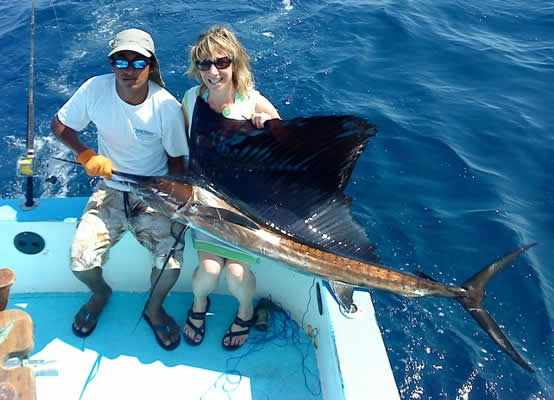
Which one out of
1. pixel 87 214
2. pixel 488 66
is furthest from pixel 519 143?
pixel 87 214

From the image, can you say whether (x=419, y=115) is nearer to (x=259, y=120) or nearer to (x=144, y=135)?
(x=259, y=120)

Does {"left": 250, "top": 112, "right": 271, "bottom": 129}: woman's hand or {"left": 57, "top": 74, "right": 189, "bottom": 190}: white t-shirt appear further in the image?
{"left": 57, "top": 74, "right": 189, "bottom": 190}: white t-shirt

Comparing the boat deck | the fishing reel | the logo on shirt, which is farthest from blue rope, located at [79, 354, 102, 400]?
the logo on shirt

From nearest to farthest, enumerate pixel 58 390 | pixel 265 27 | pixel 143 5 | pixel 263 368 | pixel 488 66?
pixel 58 390 → pixel 263 368 → pixel 488 66 → pixel 265 27 → pixel 143 5

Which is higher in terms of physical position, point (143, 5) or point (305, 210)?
point (305, 210)

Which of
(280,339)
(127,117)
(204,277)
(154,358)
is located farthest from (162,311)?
(127,117)

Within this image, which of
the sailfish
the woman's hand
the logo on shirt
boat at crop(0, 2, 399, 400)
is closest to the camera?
the sailfish

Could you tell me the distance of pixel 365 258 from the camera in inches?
72.7

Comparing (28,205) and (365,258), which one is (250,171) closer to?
(365,258)

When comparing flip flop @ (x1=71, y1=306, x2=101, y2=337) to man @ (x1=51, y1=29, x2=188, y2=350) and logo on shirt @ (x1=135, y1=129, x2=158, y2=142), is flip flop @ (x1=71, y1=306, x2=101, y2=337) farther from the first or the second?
logo on shirt @ (x1=135, y1=129, x2=158, y2=142)

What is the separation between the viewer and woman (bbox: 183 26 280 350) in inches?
78.5

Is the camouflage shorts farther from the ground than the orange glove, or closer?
closer

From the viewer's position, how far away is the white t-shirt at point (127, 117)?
2102 mm

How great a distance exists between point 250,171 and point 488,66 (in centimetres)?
472
